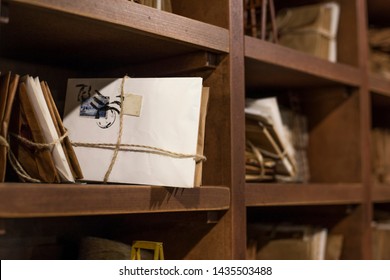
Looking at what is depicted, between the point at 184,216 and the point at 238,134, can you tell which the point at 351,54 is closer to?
the point at 238,134

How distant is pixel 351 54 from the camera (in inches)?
76.9

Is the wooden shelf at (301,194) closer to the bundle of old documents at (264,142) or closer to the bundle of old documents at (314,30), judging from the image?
the bundle of old documents at (264,142)

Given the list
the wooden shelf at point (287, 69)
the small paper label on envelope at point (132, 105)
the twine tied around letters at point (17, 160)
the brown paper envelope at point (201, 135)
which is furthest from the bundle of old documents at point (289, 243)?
the twine tied around letters at point (17, 160)

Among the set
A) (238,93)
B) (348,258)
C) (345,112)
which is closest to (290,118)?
(345,112)

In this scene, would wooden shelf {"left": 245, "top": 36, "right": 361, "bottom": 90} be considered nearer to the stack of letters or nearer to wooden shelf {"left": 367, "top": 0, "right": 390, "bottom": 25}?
the stack of letters

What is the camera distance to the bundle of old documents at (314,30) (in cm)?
193

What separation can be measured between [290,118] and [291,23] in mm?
325

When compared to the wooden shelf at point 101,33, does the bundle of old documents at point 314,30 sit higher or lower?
higher

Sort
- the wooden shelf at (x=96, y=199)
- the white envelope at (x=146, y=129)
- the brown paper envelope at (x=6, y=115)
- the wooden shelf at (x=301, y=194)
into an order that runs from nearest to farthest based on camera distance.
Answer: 1. the wooden shelf at (x=96, y=199)
2. the brown paper envelope at (x=6, y=115)
3. the white envelope at (x=146, y=129)
4. the wooden shelf at (x=301, y=194)

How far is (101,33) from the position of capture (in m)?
1.23

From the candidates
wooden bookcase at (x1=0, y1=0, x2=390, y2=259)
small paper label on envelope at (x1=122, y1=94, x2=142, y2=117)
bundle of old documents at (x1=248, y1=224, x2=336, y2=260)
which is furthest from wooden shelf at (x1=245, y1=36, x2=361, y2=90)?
bundle of old documents at (x1=248, y1=224, x2=336, y2=260)

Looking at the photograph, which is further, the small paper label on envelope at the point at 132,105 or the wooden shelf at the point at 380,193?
the wooden shelf at the point at 380,193

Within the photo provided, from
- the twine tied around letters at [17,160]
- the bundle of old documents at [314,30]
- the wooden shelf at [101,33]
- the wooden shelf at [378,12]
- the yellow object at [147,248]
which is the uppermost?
the wooden shelf at [378,12]

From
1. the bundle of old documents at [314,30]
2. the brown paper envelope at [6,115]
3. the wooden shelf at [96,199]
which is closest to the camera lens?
the wooden shelf at [96,199]
